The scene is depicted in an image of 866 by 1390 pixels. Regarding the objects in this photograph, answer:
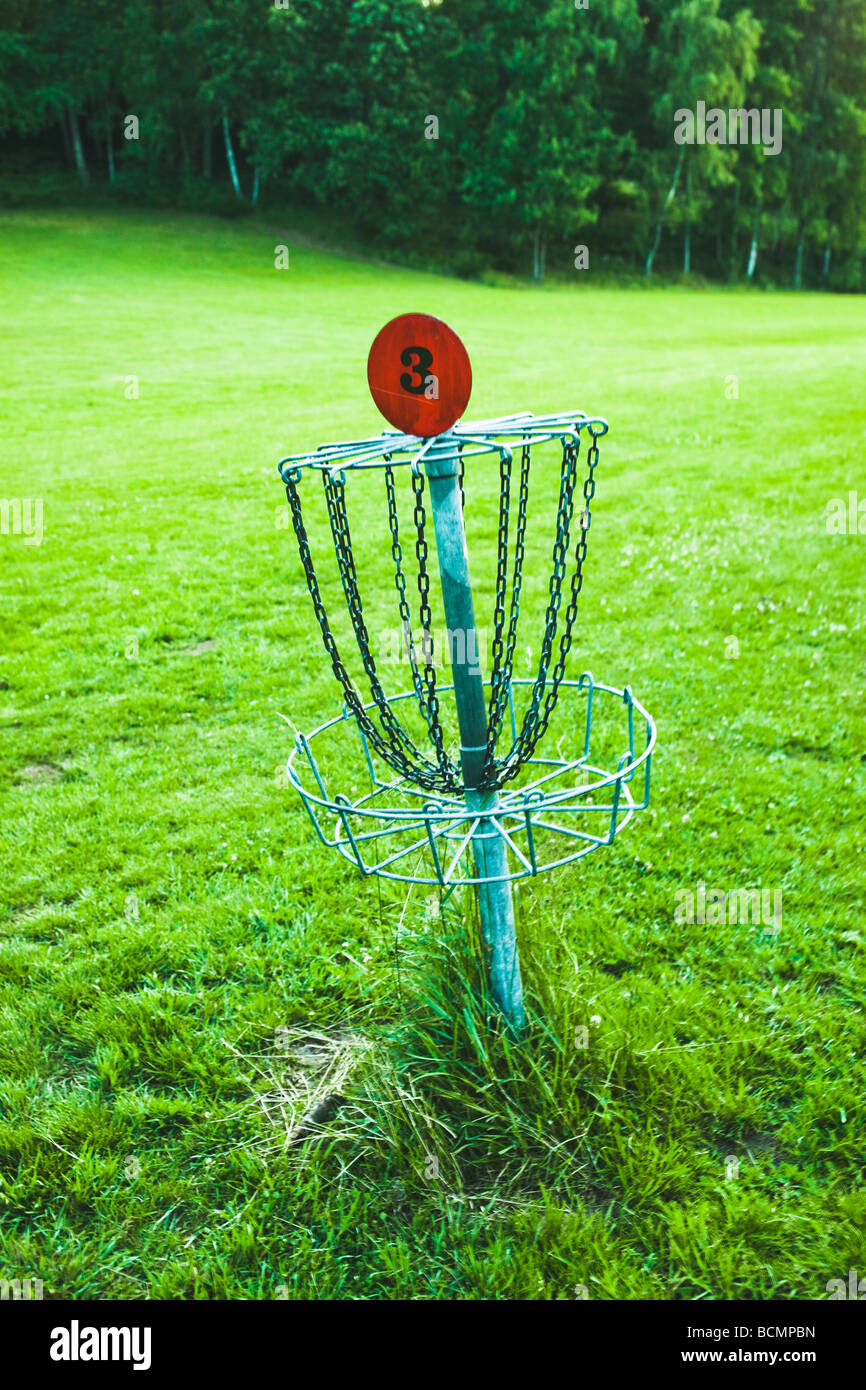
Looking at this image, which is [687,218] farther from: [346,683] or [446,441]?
[346,683]

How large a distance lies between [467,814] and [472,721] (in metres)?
0.32

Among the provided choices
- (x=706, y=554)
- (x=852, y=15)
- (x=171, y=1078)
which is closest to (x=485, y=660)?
(x=706, y=554)

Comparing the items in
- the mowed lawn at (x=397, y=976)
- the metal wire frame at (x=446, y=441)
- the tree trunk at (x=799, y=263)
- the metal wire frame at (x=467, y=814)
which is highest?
the tree trunk at (x=799, y=263)

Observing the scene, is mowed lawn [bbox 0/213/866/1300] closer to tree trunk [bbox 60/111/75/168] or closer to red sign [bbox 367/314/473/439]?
red sign [bbox 367/314/473/439]

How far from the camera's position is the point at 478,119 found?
127ft

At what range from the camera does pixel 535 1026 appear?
271cm

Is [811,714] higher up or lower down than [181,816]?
higher up

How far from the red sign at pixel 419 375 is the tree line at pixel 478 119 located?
36.9 metres

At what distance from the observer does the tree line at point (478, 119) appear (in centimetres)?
3675

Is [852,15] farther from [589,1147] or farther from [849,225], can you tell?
[589,1147]

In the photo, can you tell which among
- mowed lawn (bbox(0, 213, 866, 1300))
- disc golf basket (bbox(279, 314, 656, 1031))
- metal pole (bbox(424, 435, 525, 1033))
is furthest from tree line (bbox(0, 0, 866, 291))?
metal pole (bbox(424, 435, 525, 1033))

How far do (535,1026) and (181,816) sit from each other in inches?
82.5

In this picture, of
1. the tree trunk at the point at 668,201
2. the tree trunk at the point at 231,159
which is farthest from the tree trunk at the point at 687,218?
the tree trunk at the point at 231,159

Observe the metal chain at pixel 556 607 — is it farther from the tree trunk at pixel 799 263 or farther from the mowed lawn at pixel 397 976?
the tree trunk at pixel 799 263
